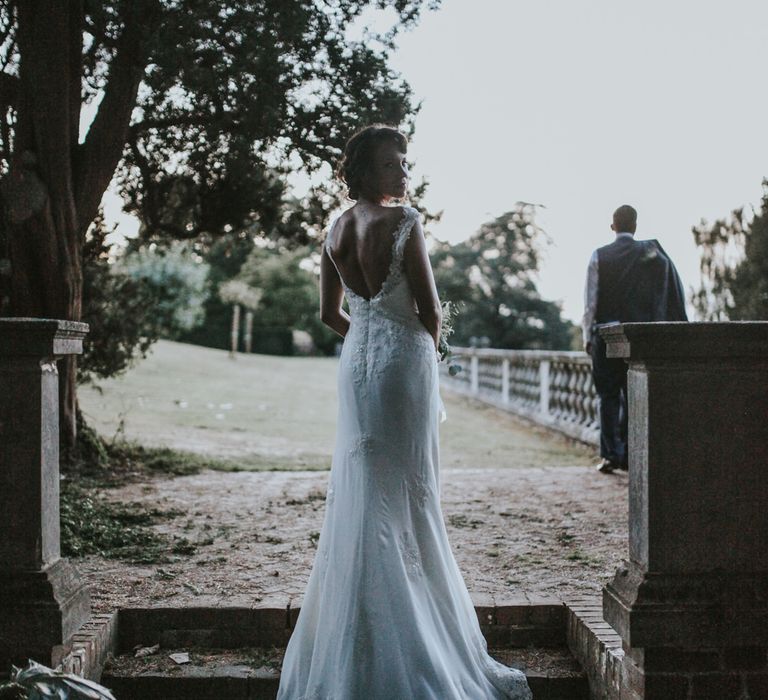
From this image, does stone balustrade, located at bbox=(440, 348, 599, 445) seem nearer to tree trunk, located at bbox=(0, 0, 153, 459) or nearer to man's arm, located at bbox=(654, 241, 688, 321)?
man's arm, located at bbox=(654, 241, 688, 321)

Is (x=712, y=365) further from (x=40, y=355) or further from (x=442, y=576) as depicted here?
(x=40, y=355)

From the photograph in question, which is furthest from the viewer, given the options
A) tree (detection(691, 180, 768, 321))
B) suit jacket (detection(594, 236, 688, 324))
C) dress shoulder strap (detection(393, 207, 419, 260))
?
tree (detection(691, 180, 768, 321))

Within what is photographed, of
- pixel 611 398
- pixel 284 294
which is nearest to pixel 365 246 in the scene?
pixel 611 398

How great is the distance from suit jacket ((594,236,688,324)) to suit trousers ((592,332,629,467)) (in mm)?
338

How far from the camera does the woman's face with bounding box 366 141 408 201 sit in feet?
10.5

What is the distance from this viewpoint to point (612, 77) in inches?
271

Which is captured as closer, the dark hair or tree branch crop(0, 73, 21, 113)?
the dark hair

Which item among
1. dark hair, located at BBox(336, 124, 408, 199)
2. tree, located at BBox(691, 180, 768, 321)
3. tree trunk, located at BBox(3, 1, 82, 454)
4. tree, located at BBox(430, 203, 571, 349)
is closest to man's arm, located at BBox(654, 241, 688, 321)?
dark hair, located at BBox(336, 124, 408, 199)

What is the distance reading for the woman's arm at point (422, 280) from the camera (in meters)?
3.10

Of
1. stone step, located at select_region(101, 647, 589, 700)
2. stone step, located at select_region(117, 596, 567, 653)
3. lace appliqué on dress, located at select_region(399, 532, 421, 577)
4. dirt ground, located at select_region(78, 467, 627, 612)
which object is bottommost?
stone step, located at select_region(101, 647, 589, 700)

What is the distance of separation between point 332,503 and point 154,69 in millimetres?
3824

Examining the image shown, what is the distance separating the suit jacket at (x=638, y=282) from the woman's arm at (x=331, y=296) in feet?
11.4

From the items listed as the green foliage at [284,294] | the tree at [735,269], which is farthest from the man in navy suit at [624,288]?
the green foliage at [284,294]

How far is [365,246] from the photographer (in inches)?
124
